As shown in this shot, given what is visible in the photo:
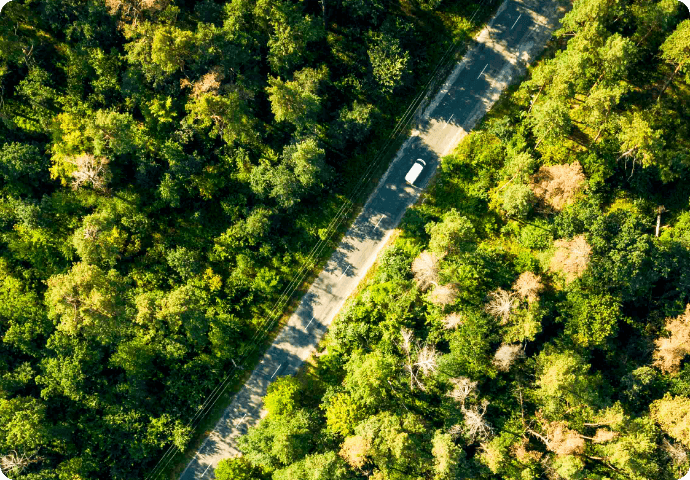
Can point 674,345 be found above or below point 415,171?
above

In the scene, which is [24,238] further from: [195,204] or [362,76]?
[362,76]

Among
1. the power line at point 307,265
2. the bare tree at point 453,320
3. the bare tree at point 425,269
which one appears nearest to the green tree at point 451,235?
the bare tree at point 425,269

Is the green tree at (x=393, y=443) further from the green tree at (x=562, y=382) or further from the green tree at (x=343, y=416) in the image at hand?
the green tree at (x=562, y=382)

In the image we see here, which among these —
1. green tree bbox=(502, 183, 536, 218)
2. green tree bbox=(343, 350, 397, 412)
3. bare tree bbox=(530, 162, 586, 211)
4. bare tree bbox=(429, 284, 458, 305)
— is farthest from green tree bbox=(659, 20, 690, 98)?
green tree bbox=(343, 350, 397, 412)

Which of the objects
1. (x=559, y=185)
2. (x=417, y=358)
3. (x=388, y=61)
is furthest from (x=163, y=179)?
(x=559, y=185)

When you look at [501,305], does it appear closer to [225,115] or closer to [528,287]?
[528,287]

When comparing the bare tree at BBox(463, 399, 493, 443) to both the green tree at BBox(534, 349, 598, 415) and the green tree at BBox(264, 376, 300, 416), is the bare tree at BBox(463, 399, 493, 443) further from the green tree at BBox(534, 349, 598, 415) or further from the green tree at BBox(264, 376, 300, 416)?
the green tree at BBox(264, 376, 300, 416)

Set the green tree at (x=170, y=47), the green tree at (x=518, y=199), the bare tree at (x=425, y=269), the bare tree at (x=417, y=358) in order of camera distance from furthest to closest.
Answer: the green tree at (x=170, y=47) < the green tree at (x=518, y=199) < the bare tree at (x=425, y=269) < the bare tree at (x=417, y=358)
